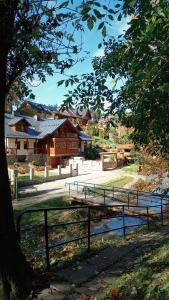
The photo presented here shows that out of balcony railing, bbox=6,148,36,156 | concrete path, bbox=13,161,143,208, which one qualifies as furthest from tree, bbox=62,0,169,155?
balcony railing, bbox=6,148,36,156

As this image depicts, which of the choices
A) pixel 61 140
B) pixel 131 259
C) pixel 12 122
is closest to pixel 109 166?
pixel 61 140

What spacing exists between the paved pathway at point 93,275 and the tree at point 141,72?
248 cm

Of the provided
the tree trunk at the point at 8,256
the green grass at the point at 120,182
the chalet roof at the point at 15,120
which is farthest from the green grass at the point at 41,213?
the chalet roof at the point at 15,120

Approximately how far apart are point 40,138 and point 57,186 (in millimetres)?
17623

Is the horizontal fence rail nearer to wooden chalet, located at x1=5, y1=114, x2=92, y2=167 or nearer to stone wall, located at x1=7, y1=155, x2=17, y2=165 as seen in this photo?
stone wall, located at x1=7, y1=155, x2=17, y2=165

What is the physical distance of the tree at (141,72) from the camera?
3.87 m

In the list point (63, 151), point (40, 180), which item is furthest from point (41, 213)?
point (63, 151)

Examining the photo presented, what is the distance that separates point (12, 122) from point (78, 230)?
31033mm

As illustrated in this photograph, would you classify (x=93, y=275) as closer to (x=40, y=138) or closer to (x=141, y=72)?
(x=141, y=72)

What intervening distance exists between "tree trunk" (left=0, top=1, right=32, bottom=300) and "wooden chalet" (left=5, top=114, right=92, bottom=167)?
3820cm

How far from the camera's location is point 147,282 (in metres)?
4.83

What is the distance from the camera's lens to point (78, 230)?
16516 mm

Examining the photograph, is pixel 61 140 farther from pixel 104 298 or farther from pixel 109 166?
pixel 104 298

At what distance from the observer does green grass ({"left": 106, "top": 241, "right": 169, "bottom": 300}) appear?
416cm
